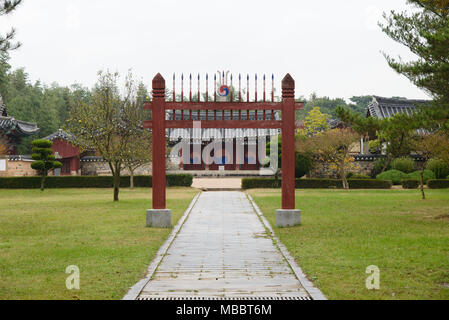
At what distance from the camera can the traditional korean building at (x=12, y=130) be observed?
38188 millimetres

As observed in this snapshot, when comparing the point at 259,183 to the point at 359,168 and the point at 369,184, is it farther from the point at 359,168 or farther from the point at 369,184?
the point at 359,168

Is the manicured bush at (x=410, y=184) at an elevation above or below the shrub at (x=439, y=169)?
below

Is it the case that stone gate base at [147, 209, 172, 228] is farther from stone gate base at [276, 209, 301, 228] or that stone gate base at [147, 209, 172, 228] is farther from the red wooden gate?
stone gate base at [276, 209, 301, 228]

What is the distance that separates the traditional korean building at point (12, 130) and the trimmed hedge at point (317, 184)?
2043 centimetres

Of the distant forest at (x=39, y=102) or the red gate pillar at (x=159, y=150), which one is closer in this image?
the red gate pillar at (x=159, y=150)

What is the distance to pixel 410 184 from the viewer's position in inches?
1163

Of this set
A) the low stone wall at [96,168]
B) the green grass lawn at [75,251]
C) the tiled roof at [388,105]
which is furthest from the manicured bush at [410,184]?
the low stone wall at [96,168]

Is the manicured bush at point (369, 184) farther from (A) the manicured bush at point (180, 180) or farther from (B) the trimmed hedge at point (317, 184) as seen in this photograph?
(A) the manicured bush at point (180, 180)

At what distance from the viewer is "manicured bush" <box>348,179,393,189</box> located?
30.0 metres

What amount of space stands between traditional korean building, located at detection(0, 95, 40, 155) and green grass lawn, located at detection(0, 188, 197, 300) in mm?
24151

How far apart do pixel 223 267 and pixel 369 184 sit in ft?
80.3

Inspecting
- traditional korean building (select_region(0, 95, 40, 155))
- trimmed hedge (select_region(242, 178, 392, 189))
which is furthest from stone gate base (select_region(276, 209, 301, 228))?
traditional korean building (select_region(0, 95, 40, 155))
